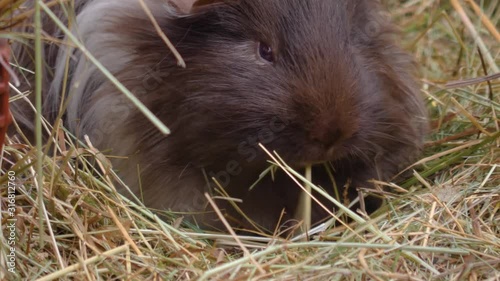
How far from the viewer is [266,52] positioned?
200 centimetres

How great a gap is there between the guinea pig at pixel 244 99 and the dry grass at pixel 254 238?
115 millimetres

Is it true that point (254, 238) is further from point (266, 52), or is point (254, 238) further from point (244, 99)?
point (266, 52)

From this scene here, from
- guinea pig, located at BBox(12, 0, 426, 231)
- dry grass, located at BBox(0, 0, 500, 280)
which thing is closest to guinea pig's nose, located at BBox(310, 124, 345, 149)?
guinea pig, located at BBox(12, 0, 426, 231)

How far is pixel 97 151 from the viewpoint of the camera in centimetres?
220

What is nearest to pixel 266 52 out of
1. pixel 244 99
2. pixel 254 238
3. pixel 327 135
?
pixel 244 99

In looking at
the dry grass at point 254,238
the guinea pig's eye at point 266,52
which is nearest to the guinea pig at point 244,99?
the guinea pig's eye at point 266,52

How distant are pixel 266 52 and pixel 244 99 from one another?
0.14 metres

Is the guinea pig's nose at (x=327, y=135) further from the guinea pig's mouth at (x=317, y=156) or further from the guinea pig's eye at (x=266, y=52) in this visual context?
the guinea pig's eye at (x=266, y=52)

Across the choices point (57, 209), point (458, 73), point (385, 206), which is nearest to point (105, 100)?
point (57, 209)

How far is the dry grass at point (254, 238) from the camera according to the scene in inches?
71.1

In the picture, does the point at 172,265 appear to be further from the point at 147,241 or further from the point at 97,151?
the point at 97,151

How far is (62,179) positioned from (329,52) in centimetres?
84

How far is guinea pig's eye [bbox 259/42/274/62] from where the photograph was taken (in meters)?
2.00

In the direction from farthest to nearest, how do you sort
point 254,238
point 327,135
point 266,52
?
point 254,238 < point 266,52 < point 327,135
